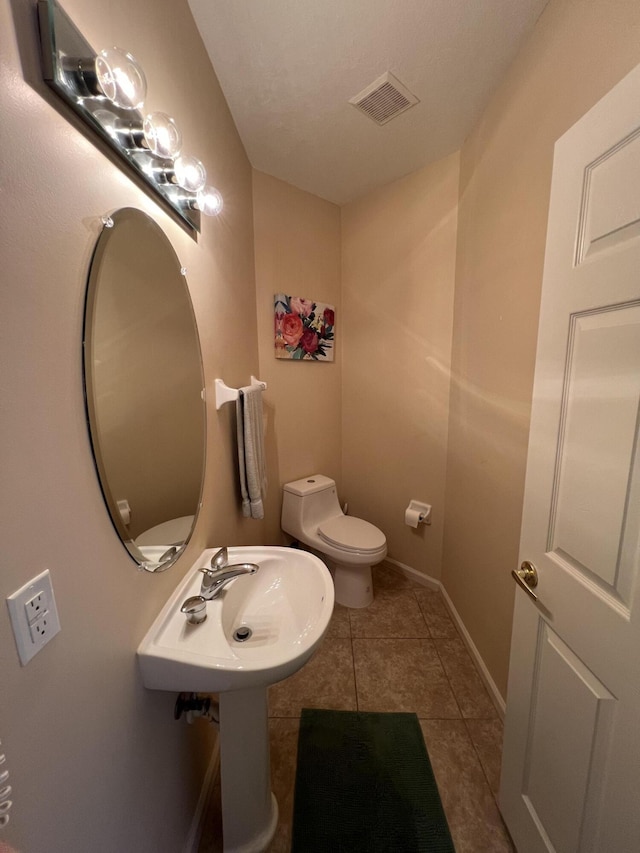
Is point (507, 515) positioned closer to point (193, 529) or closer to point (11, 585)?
point (193, 529)

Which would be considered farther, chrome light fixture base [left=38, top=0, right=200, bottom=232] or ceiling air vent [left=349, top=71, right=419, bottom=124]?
ceiling air vent [left=349, top=71, right=419, bottom=124]

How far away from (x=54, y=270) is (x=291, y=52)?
139cm

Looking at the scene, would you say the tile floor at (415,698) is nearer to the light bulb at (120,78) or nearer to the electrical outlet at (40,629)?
the electrical outlet at (40,629)

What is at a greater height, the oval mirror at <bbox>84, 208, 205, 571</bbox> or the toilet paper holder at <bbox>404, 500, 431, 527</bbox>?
the oval mirror at <bbox>84, 208, 205, 571</bbox>

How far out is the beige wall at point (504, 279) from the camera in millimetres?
910

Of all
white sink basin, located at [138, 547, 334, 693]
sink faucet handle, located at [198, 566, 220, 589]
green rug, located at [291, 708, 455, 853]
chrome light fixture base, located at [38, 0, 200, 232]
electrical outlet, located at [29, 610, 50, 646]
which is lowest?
green rug, located at [291, 708, 455, 853]

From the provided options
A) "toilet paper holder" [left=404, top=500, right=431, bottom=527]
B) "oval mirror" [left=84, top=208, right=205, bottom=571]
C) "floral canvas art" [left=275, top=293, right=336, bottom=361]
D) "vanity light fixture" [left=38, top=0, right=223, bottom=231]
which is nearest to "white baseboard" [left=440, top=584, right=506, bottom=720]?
"toilet paper holder" [left=404, top=500, right=431, bottom=527]

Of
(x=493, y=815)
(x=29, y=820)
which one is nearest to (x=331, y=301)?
(x=29, y=820)

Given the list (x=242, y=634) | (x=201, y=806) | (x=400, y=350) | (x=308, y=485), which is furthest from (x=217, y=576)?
(x=400, y=350)

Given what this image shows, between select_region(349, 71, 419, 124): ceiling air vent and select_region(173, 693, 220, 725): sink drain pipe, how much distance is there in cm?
235

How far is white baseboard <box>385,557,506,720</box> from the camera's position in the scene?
1379mm

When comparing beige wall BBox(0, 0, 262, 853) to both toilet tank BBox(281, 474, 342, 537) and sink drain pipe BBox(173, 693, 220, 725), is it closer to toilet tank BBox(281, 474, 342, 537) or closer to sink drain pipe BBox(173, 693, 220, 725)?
sink drain pipe BBox(173, 693, 220, 725)

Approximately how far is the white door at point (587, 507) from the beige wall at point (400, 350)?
3.70 ft

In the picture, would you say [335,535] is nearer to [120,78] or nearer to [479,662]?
[479,662]
